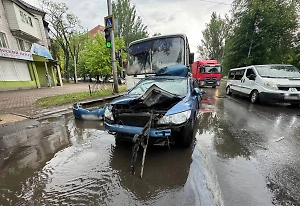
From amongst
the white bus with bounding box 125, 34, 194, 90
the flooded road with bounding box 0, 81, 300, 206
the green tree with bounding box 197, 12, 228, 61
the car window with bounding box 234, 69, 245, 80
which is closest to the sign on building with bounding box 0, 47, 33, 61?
the white bus with bounding box 125, 34, 194, 90

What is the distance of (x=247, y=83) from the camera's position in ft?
28.7

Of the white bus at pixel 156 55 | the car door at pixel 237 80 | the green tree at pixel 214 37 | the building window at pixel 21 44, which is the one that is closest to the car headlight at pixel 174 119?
the white bus at pixel 156 55

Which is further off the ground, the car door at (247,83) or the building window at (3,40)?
the building window at (3,40)

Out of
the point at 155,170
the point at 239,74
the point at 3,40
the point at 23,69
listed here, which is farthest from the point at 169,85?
the point at 3,40

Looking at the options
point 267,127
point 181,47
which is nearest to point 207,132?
point 267,127

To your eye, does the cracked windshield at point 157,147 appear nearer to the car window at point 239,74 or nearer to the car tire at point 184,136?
the car tire at point 184,136

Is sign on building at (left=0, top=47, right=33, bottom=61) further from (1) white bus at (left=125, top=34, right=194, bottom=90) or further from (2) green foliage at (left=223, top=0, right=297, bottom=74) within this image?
(2) green foliage at (left=223, top=0, right=297, bottom=74)

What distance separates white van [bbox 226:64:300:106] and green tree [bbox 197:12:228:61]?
→ 36.5m

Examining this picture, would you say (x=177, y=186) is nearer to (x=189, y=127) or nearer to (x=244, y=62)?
(x=189, y=127)

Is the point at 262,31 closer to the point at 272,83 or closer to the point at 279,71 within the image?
the point at 279,71

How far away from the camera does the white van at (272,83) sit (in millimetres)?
6609

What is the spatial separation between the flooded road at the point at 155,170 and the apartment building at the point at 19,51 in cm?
1312

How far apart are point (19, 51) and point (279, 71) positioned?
766 inches

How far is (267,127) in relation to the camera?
15.1ft
